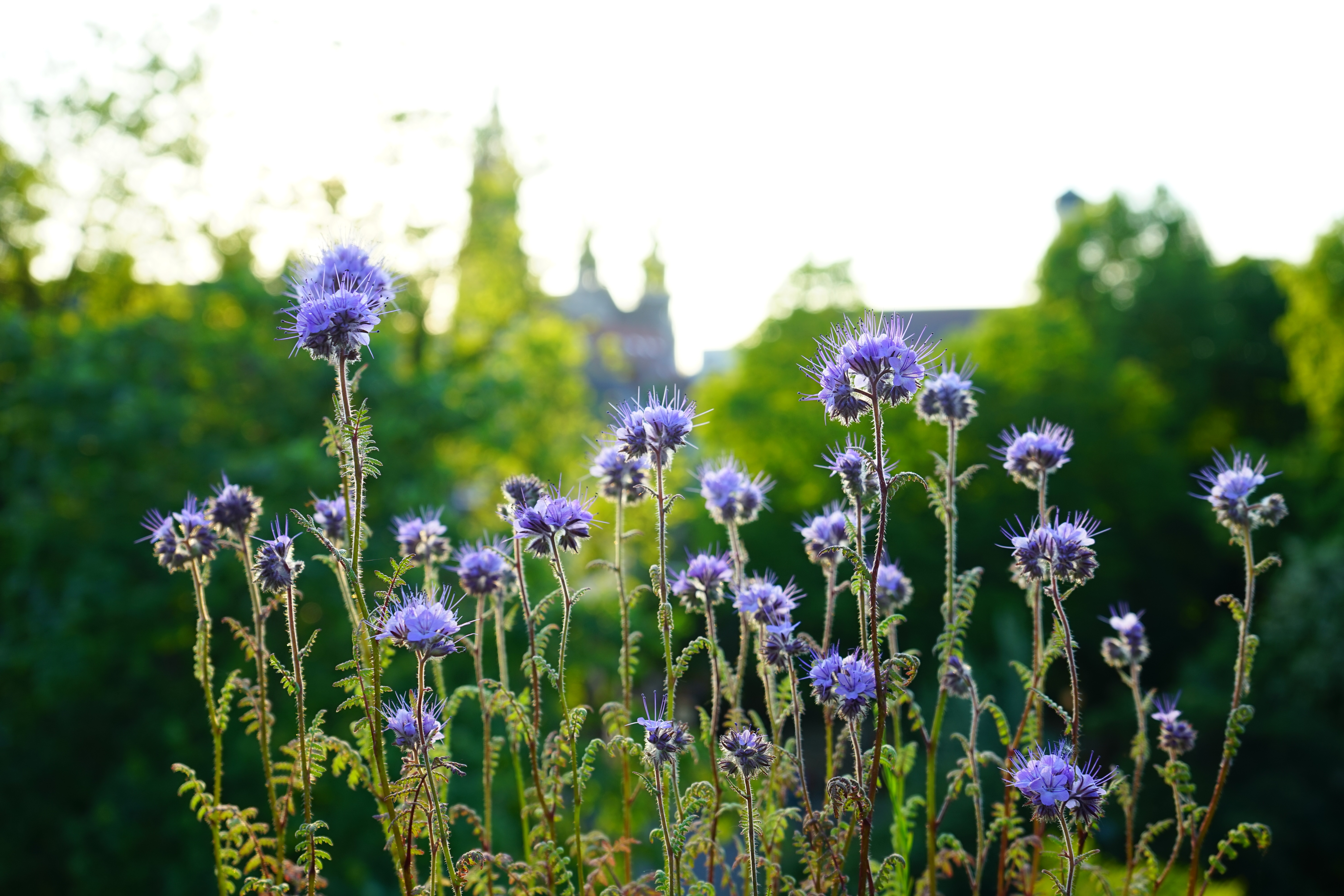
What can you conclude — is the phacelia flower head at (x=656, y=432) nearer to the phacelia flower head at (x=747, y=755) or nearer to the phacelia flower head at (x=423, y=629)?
the phacelia flower head at (x=423, y=629)

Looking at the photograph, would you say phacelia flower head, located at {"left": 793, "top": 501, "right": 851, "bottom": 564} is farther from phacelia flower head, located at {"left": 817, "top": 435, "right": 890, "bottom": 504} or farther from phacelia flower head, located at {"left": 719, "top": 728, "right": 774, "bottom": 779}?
phacelia flower head, located at {"left": 719, "top": 728, "right": 774, "bottom": 779}

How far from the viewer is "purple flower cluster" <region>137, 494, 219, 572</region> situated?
2.55m

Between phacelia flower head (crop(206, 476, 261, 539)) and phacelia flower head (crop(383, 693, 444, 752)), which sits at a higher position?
phacelia flower head (crop(206, 476, 261, 539))

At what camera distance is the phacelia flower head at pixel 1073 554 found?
2297mm

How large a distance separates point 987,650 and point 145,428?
20.5 metres

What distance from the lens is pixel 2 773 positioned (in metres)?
11.2

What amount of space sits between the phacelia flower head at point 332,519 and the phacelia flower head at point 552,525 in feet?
2.40

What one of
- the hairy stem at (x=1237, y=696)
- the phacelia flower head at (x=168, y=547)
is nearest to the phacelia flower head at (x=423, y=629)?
the phacelia flower head at (x=168, y=547)

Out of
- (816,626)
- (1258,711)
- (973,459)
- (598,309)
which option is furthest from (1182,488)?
(598,309)

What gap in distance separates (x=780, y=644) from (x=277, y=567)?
1.36 m

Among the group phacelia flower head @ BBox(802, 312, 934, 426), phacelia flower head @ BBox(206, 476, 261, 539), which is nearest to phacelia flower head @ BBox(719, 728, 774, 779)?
phacelia flower head @ BBox(802, 312, 934, 426)

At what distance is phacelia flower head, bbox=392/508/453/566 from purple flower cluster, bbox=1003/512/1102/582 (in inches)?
65.6

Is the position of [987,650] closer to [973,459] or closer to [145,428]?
[973,459]

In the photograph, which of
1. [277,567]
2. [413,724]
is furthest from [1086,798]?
[277,567]
